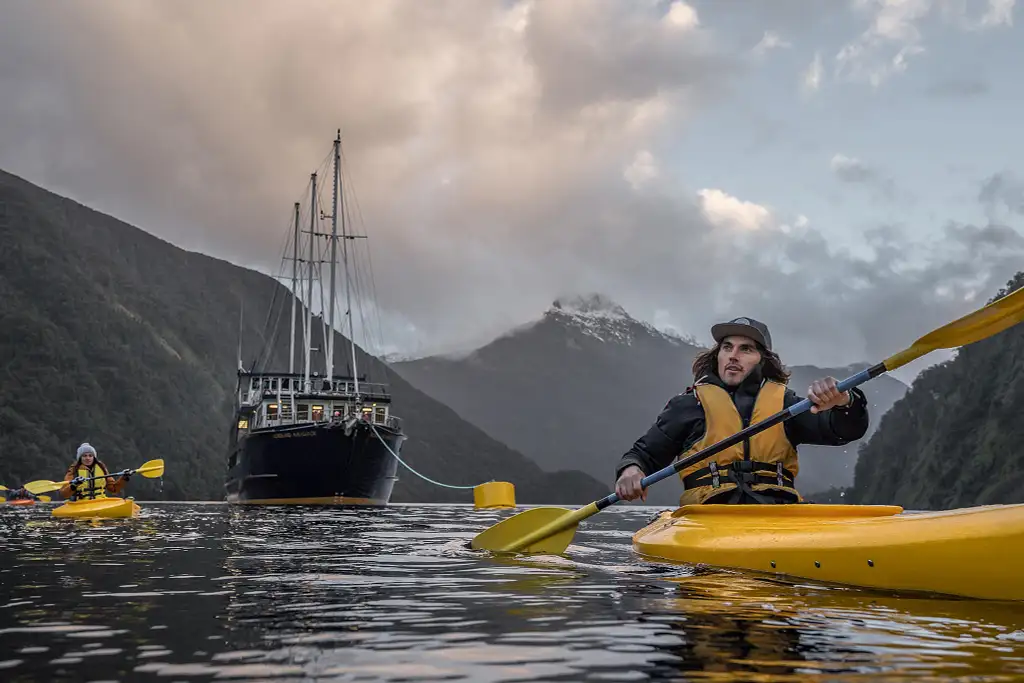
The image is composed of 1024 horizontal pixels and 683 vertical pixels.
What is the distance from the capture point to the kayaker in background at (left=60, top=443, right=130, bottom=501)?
2075cm

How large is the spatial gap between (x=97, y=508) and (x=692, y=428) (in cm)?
1516

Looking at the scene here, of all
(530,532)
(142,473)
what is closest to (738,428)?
(530,532)

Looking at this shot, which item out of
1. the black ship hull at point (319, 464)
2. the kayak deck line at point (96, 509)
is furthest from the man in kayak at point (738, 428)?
the black ship hull at point (319, 464)

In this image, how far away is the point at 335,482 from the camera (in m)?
41.0

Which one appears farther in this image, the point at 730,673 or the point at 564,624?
the point at 564,624

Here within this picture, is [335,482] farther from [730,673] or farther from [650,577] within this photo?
[730,673]

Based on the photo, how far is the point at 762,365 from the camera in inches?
341

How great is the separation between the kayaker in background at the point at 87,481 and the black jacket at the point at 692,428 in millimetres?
15791

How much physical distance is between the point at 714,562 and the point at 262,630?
4.16 m

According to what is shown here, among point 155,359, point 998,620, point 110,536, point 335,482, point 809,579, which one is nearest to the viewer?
point 998,620

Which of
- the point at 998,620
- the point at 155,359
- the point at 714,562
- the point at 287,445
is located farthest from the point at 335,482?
the point at 155,359

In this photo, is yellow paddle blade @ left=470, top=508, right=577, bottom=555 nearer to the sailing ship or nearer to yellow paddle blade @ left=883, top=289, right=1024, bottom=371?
yellow paddle blade @ left=883, top=289, right=1024, bottom=371

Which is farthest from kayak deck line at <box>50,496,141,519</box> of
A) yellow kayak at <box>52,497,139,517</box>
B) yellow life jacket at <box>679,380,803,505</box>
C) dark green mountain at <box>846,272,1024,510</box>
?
dark green mountain at <box>846,272,1024,510</box>

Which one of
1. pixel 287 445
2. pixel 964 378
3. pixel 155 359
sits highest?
pixel 155 359
